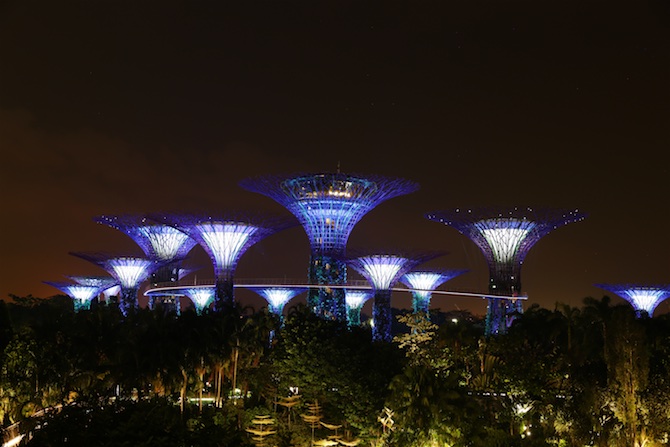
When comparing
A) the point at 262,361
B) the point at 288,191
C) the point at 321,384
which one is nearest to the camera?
the point at 321,384

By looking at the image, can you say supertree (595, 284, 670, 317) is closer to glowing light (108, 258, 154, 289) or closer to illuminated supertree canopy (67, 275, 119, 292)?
glowing light (108, 258, 154, 289)

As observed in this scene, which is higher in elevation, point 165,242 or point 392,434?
point 165,242

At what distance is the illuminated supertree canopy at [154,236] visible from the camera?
71.9m

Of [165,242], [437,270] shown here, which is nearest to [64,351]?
[165,242]

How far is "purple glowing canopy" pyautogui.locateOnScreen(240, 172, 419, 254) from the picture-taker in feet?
181

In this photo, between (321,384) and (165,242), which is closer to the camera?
(321,384)

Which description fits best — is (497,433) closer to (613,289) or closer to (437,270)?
(437,270)

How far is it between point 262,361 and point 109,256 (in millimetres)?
35735

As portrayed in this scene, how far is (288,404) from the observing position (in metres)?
36.0

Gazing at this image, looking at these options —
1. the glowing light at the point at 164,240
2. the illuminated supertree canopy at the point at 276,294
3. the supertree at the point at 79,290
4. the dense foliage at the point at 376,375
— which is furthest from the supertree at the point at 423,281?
the supertree at the point at 79,290

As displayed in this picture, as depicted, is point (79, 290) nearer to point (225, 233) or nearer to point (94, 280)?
point (94, 280)

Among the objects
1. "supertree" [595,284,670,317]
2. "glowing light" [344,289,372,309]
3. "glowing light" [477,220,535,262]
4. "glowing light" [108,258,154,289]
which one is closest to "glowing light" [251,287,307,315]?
"glowing light" [344,289,372,309]

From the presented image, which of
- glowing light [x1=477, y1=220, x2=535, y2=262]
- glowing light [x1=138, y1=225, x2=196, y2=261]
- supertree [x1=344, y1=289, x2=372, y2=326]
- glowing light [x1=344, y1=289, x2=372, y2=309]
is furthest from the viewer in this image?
supertree [x1=344, y1=289, x2=372, y2=326]

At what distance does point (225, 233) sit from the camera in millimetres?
56094
